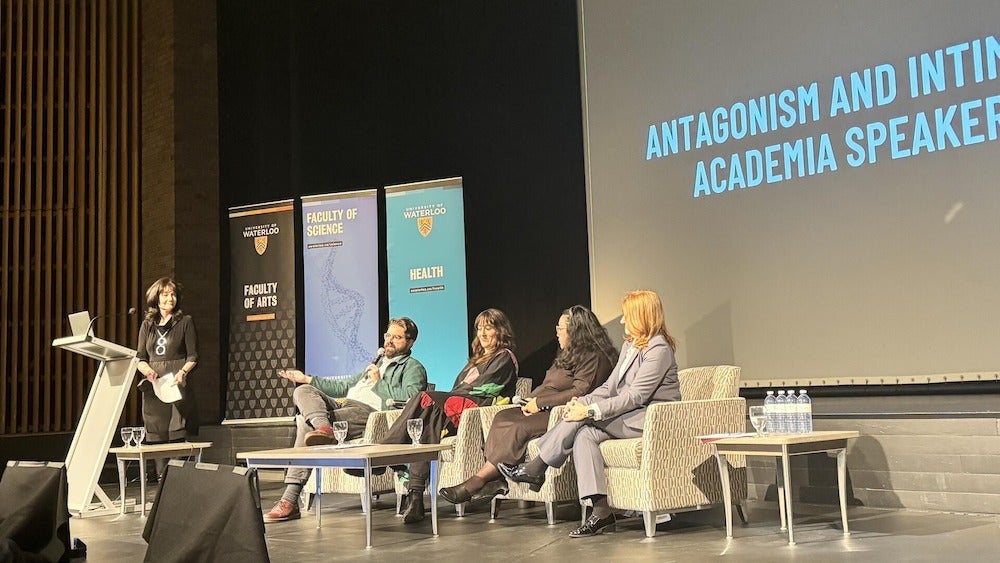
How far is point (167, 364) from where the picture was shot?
6.51m

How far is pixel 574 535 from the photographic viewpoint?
4379mm

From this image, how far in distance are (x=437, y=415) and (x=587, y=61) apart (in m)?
2.79

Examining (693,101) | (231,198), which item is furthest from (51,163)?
(693,101)

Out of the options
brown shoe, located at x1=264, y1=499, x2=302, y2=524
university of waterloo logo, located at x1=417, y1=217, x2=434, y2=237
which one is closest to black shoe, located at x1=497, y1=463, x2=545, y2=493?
brown shoe, located at x1=264, y1=499, x2=302, y2=524

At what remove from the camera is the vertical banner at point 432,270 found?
292 inches

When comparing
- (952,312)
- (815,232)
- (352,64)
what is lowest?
(952,312)

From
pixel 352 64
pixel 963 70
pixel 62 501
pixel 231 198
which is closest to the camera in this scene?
pixel 62 501

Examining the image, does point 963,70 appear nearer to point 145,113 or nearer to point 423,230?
point 423,230

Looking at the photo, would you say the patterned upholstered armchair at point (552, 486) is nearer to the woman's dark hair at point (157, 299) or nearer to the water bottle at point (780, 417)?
the water bottle at point (780, 417)

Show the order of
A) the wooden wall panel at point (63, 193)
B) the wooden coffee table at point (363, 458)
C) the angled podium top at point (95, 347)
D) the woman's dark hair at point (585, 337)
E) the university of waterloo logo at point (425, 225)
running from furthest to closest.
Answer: the wooden wall panel at point (63, 193), the university of waterloo logo at point (425, 225), the angled podium top at point (95, 347), the woman's dark hair at point (585, 337), the wooden coffee table at point (363, 458)

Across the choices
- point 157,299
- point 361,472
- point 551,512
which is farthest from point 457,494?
point 157,299

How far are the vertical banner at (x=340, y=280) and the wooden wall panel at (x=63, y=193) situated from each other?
199 cm

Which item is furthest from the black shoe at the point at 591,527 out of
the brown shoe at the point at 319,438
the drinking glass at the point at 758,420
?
the brown shoe at the point at 319,438

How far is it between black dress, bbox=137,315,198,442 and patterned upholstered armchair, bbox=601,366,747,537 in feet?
10.4
